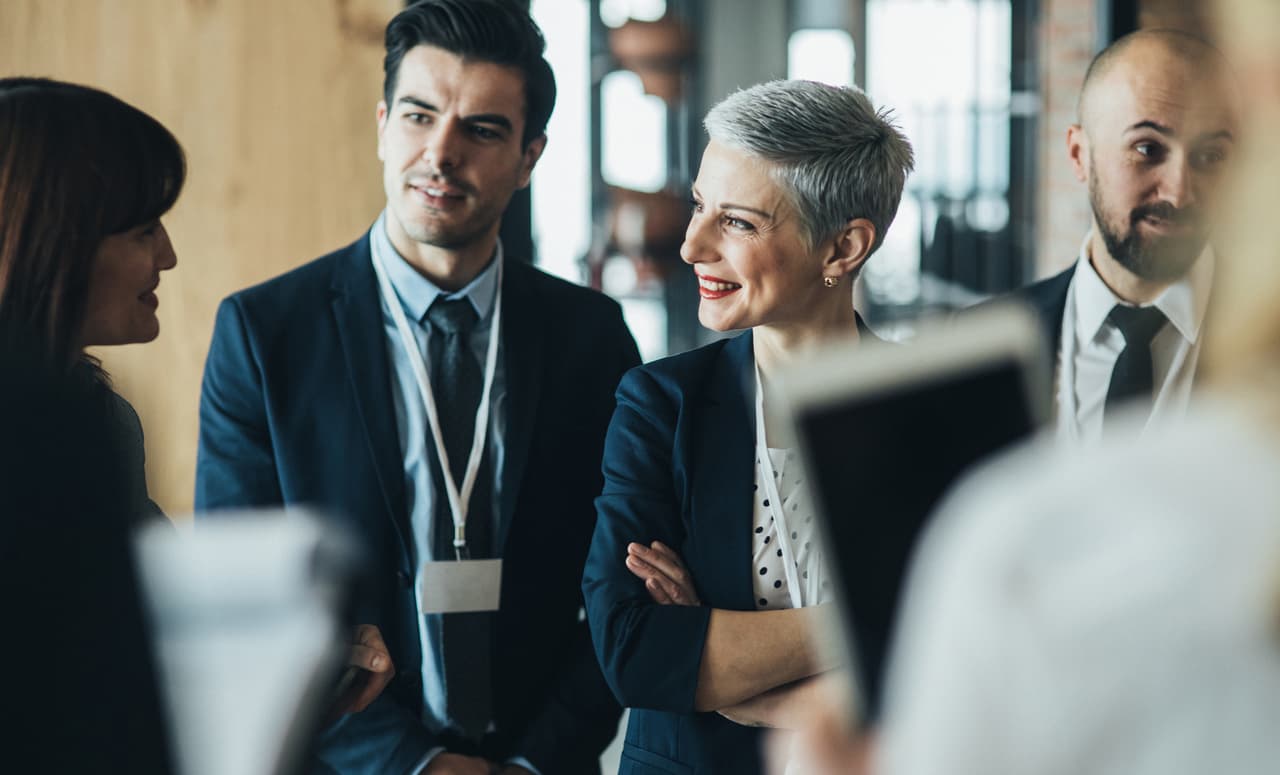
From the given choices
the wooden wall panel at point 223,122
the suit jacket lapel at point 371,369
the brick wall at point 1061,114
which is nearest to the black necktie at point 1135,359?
the suit jacket lapel at point 371,369

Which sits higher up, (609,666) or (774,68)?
(774,68)

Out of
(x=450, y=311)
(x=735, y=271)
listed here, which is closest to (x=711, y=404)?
(x=735, y=271)

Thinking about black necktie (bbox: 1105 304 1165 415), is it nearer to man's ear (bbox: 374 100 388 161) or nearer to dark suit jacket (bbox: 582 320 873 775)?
dark suit jacket (bbox: 582 320 873 775)

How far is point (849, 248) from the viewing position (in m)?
2.01

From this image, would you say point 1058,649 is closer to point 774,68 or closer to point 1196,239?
point 1196,239

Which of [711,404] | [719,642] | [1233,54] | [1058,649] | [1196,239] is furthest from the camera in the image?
[1196,239]

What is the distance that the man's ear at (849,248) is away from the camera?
2002 millimetres

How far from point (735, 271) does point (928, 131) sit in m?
7.65

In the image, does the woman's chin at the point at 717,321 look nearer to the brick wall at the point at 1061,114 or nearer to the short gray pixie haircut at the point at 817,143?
the short gray pixie haircut at the point at 817,143

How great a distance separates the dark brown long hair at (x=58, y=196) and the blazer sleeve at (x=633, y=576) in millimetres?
782

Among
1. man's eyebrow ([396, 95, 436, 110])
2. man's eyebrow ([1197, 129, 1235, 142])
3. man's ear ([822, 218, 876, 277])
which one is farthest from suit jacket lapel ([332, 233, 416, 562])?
man's eyebrow ([1197, 129, 1235, 142])

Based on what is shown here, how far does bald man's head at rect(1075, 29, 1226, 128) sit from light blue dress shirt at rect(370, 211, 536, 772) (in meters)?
1.15

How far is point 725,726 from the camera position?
6.10ft

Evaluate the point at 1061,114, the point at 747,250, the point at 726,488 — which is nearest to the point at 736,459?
the point at 726,488
